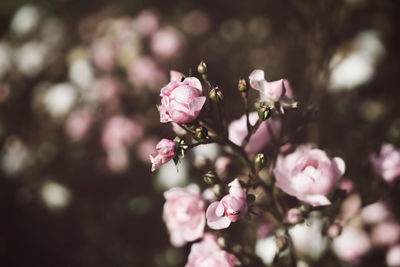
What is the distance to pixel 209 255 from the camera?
624mm

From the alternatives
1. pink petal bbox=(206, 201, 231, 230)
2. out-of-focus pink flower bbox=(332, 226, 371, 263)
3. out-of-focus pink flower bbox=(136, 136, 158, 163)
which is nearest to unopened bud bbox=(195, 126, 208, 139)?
pink petal bbox=(206, 201, 231, 230)

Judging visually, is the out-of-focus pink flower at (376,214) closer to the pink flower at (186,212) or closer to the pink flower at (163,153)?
the pink flower at (186,212)

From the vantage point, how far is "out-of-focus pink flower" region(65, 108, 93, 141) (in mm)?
1423

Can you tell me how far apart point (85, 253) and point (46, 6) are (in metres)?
1.47

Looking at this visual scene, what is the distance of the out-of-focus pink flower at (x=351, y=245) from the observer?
919 mm

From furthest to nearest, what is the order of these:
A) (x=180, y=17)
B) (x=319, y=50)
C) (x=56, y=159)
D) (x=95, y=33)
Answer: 1. (x=180, y=17)
2. (x=95, y=33)
3. (x=56, y=159)
4. (x=319, y=50)

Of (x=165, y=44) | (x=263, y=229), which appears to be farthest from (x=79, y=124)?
(x=263, y=229)

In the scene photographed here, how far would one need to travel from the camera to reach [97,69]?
1.51 metres

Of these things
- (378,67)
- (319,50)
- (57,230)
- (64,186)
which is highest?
(319,50)

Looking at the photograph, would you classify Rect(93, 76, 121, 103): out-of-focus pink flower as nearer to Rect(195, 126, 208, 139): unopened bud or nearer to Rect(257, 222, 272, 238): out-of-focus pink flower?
Rect(257, 222, 272, 238): out-of-focus pink flower

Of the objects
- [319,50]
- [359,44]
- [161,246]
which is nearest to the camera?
[319,50]

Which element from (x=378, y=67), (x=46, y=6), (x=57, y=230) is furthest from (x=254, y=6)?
(x=57, y=230)

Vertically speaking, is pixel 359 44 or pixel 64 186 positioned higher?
pixel 359 44

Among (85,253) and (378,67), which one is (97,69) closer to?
(85,253)
